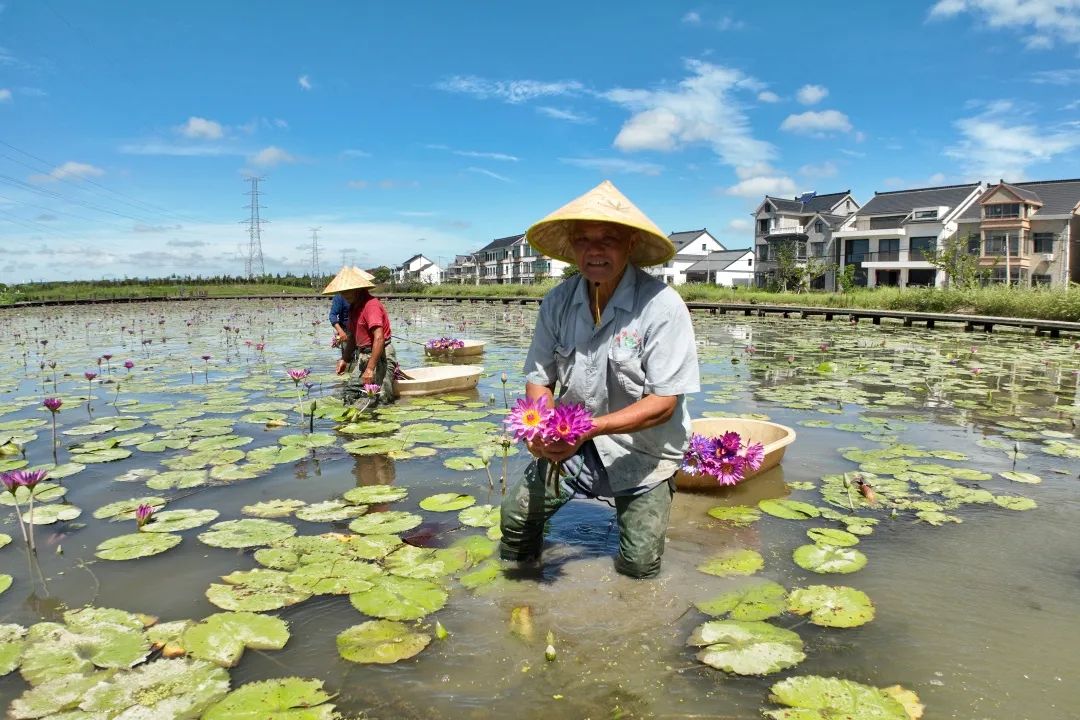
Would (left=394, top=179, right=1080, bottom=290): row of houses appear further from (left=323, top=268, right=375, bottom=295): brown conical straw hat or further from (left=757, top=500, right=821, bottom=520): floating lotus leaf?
(left=757, top=500, right=821, bottom=520): floating lotus leaf

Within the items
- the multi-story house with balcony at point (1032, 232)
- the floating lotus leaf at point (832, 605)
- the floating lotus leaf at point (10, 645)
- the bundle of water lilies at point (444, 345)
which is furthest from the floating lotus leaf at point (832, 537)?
the multi-story house with balcony at point (1032, 232)

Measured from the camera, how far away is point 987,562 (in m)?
3.01

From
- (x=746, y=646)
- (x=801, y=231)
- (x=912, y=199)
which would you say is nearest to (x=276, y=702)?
(x=746, y=646)

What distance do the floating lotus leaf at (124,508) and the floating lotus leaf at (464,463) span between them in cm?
183

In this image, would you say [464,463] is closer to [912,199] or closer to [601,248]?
[601,248]

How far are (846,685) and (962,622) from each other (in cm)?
81

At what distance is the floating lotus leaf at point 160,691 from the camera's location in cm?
193

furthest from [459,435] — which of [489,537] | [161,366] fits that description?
[161,366]

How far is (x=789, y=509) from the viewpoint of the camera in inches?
145

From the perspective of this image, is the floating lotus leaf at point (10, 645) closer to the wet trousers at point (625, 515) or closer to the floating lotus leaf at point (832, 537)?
A: the wet trousers at point (625, 515)

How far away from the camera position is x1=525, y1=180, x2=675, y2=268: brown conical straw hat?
2.59 meters

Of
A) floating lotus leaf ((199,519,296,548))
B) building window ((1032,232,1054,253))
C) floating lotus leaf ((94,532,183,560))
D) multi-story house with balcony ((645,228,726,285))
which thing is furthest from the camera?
multi-story house with balcony ((645,228,726,285))

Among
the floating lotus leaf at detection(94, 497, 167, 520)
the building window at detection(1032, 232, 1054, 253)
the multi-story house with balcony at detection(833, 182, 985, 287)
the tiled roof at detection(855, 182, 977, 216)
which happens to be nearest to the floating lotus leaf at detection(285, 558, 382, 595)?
the floating lotus leaf at detection(94, 497, 167, 520)

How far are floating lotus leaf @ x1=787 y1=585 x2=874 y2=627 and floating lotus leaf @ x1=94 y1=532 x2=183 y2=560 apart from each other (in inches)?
118
